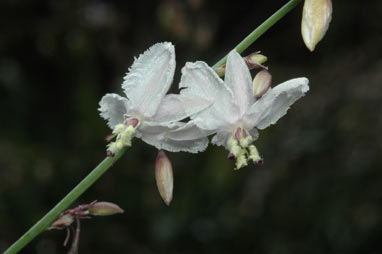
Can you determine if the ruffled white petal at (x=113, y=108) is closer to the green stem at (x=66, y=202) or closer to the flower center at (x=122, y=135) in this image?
the flower center at (x=122, y=135)

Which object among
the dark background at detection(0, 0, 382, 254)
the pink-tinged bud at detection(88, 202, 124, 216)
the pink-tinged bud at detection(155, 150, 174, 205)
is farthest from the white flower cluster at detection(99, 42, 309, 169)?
the dark background at detection(0, 0, 382, 254)

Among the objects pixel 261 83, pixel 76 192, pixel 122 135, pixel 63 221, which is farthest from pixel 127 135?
pixel 261 83

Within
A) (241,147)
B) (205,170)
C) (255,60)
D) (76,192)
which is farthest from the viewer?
(205,170)

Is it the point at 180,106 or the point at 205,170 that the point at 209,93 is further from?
the point at 205,170

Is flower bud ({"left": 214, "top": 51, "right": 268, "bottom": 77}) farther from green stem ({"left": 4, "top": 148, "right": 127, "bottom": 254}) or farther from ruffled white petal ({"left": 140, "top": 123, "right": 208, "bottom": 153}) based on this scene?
green stem ({"left": 4, "top": 148, "right": 127, "bottom": 254})

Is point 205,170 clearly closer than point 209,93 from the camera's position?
No

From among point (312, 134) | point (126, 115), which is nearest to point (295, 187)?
point (312, 134)
